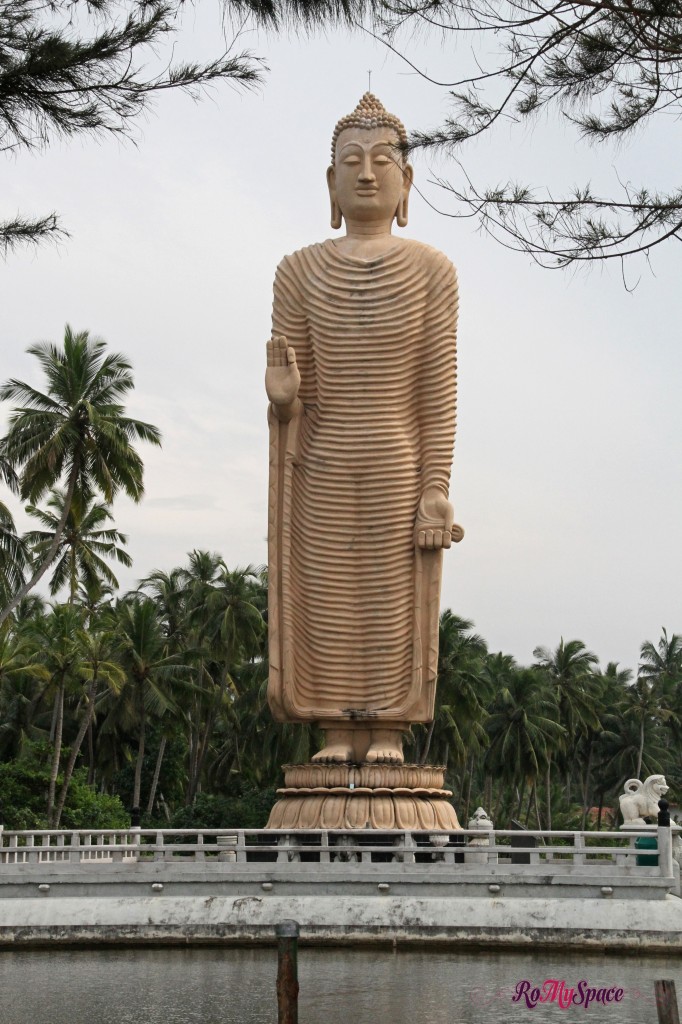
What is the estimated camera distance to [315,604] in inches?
903

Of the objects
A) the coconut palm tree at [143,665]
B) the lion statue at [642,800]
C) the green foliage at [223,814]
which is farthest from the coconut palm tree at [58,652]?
the lion statue at [642,800]

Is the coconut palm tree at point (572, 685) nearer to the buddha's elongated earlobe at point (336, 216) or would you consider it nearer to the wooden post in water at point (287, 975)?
the buddha's elongated earlobe at point (336, 216)

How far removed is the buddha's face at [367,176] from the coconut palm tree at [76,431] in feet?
26.0

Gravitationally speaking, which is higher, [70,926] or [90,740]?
[90,740]

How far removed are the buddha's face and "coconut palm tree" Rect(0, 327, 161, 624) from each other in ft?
26.0

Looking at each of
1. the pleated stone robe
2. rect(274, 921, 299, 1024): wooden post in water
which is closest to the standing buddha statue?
the pleated stone robe

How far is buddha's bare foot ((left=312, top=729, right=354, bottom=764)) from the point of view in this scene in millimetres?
21891

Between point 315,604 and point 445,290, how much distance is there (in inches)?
195

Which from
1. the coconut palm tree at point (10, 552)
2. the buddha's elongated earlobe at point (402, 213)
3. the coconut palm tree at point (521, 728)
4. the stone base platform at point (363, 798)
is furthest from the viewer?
the coconut palm tree at point (521, 728)

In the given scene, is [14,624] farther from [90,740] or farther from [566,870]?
[566,870]

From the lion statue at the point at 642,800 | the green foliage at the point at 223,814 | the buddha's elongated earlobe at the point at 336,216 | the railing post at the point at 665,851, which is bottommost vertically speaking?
the railing post at the point at 665,851

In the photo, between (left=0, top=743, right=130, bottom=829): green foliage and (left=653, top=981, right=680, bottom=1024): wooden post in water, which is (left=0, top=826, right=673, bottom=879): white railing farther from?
(left=0, top=743, right=130, bottom=829): green foliage

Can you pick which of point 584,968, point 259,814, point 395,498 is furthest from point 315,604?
point 259,814

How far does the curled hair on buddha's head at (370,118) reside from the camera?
23000 mm
